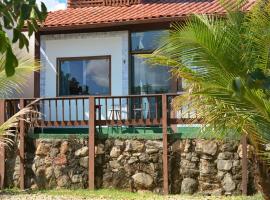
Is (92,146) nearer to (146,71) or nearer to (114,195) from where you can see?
(114,195)

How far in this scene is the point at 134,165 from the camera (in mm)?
10742

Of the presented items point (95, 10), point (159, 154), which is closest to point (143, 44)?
point (95, 10)

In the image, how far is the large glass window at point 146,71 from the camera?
44.4 ft

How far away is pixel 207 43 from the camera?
19.5 ft

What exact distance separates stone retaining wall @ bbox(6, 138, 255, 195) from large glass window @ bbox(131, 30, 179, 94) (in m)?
3.09

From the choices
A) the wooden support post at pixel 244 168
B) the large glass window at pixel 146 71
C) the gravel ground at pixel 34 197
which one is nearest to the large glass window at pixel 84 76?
the large glass window at pixel 146 71

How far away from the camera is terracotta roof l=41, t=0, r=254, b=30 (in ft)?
43.3

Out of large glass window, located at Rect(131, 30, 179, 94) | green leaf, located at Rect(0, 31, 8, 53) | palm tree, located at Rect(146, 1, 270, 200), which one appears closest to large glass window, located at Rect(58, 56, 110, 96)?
large glass window, located at Rect(131, 30, 179, 94)

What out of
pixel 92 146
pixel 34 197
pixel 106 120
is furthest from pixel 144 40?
pixel 34 197

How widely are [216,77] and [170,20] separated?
7.14m

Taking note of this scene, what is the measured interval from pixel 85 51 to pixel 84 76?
70cm

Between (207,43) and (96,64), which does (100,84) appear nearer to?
(96,64)

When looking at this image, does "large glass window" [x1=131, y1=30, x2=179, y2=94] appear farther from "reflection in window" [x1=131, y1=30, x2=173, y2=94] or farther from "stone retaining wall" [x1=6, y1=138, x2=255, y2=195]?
"stone retaining wall" [x1=6, y1=138, x2=255, y2=195]

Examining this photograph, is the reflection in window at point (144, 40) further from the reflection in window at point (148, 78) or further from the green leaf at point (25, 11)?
the green leaf at point (25, 11)
